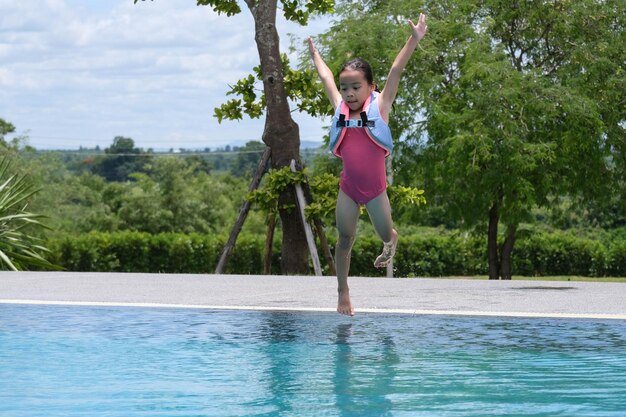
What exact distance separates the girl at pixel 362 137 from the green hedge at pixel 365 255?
2375 centimetres

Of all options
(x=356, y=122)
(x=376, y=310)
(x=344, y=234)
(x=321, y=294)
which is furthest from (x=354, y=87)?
(x=321, y=294)

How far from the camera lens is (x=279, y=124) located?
17578 mm

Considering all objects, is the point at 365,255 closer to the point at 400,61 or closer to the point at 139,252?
the point at 139,252

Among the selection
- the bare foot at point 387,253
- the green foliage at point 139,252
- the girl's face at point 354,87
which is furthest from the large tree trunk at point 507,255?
the girl's face at point 354,87

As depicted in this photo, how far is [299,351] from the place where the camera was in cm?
725

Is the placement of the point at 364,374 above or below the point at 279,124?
below

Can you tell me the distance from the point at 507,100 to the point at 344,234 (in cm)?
1771

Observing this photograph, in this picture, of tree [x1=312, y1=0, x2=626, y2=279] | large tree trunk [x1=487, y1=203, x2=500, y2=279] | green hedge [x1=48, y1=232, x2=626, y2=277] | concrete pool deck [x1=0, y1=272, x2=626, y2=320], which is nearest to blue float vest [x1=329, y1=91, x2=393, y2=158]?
concrete pool deck [x1=0, y1=272, x2=626, y2=320]

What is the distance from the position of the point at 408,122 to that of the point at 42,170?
3596 cm

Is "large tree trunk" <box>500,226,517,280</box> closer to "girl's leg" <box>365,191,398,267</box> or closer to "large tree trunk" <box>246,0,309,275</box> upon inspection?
"large tree trunk" <box>246,0,309,275</box>

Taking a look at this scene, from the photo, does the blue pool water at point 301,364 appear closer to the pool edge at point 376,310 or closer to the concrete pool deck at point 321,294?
the pool edge at point 376,310

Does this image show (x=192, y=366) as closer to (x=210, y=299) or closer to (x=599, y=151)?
(x=210, y=299)

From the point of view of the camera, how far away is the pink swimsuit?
707cm

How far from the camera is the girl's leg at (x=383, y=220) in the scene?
23.9 ft
